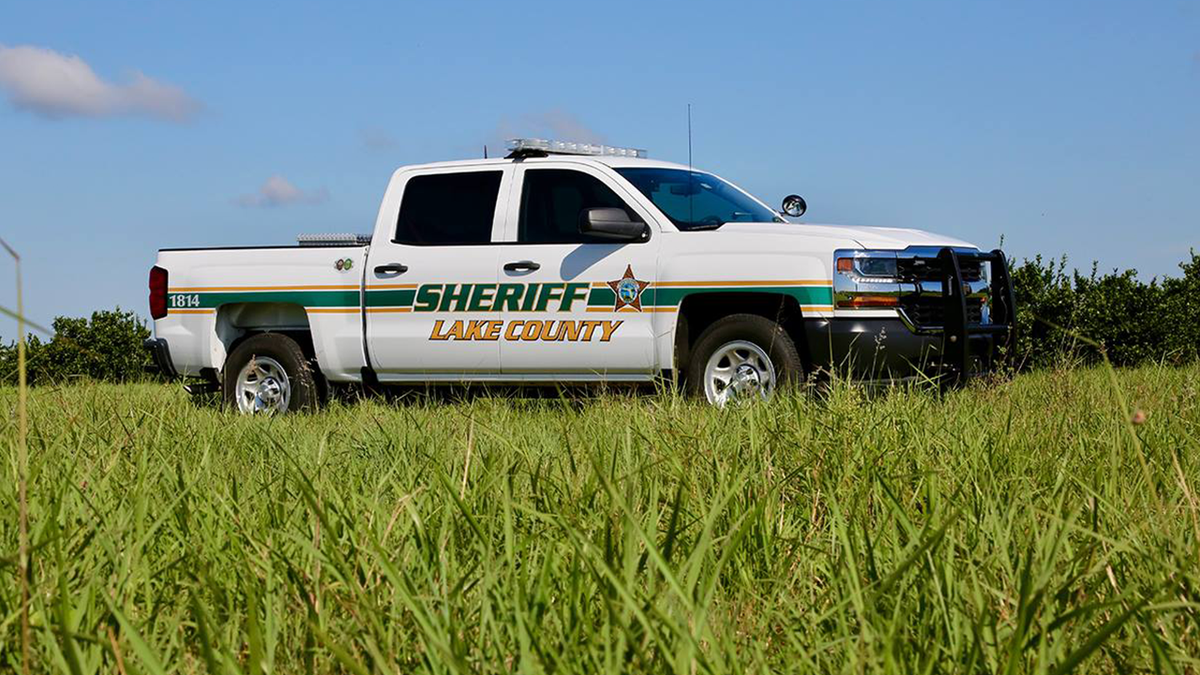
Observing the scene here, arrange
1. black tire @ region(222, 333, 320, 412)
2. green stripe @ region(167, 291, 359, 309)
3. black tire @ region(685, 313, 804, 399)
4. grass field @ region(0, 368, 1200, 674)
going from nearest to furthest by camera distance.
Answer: grass field @ region(0, 368, 1200, 674) < black tire @ region(685, 313, 804, 399) < green stripe @ region(167, 291, 359, 309) < black tire @ region(222, 333, 320, 412)

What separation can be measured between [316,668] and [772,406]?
12.8 feet

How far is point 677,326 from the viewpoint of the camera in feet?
28.4

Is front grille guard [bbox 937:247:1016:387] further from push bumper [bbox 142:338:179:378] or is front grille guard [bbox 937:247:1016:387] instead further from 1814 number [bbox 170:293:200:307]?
push bumper [bbox 142:338:179:378]

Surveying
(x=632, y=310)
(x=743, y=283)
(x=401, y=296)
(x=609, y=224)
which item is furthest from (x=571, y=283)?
(x=401, y=296)

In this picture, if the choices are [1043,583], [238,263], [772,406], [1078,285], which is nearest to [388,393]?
[238,263]

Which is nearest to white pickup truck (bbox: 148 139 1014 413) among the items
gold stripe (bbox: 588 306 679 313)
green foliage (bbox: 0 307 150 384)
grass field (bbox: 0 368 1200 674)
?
gold stripe (bbox: 588 306 679 313)

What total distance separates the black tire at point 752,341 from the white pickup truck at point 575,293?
0.05ft

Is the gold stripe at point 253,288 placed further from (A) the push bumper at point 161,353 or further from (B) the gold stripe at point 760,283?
(B) the gold stripe at point 760,283

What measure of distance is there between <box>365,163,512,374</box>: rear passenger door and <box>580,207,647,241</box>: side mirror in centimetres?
104

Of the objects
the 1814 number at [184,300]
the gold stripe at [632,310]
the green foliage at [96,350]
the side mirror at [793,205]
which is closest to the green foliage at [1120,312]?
the side mirror at [793,205]

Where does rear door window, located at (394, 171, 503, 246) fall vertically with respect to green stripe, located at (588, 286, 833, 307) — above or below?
above

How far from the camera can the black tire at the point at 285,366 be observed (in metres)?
9.98

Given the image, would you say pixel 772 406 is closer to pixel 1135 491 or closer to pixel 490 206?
pixel 1135 491

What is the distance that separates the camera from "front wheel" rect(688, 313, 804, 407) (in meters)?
8.25
